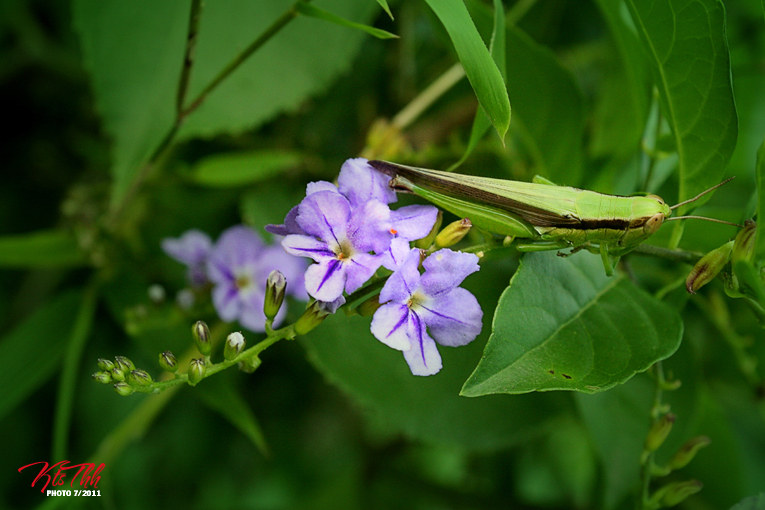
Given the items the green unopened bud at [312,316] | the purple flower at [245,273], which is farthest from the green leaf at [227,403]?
the green unopened bud at [312,316]

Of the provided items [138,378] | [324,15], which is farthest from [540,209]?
[138,378]

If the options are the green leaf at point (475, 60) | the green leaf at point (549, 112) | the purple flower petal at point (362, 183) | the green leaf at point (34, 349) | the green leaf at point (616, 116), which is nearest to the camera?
the green leaf at point (475, 60)

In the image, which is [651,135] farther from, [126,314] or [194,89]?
[126,314]

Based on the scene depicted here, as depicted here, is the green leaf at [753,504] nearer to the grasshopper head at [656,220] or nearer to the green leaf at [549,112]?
the grasshopper head at [656,220]

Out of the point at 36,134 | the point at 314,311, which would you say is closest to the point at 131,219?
the point at 36,134

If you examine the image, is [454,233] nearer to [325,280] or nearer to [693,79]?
[325,280]
